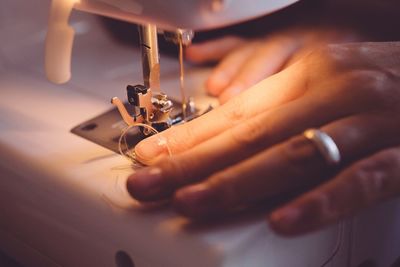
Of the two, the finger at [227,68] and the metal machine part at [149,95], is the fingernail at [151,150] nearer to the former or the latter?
the metal machine part at [149,95]

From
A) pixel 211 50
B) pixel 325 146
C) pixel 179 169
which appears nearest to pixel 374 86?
pixel 325 146

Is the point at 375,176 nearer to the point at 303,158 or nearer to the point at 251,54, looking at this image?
the point at 303,158

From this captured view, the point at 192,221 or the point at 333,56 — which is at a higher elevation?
the point at 333,56

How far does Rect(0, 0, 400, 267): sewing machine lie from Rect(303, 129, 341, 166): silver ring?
8cm

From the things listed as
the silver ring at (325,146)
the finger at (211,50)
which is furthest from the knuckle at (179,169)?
the finger at (211,50)

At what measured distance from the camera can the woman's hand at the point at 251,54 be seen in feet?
2.54

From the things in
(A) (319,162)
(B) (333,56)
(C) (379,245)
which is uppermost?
(B) (333,56)

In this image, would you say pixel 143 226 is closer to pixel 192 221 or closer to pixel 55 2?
pixel 192 221

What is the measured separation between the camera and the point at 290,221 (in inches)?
18.7

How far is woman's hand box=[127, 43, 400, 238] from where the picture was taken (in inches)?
19.7

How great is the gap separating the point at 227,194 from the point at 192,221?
0.05 meters

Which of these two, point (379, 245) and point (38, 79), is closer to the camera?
point (379, 245)

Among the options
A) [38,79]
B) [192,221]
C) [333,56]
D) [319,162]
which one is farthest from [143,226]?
[38,79]

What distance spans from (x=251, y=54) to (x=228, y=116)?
0.23 metres
